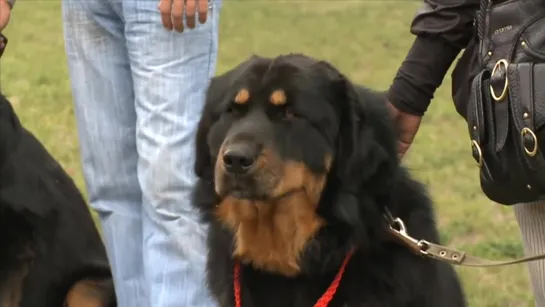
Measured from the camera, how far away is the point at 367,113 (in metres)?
2.71

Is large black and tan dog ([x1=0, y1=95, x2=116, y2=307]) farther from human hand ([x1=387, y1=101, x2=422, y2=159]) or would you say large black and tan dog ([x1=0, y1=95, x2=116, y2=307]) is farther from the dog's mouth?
human hand ([x1=387, y1=101, x2=422, y2=159])

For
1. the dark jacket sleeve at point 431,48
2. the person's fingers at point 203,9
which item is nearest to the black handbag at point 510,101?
the dark jacket sleeve at point 431,48

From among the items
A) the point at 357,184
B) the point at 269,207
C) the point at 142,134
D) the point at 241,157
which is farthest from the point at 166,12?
the point at 357,184

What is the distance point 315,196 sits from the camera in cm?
264

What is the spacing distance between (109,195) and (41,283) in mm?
426

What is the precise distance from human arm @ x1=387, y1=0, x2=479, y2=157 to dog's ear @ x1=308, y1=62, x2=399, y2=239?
3.1 inches

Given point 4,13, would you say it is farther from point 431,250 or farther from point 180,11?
point 431,250

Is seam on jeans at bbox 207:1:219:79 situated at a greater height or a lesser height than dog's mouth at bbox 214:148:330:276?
A: greater

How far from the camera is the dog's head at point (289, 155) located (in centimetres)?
258

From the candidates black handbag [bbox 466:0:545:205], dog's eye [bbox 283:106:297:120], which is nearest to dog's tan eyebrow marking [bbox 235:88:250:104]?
dog's eye [bbox 283:106:297:120]

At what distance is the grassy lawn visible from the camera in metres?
4.86

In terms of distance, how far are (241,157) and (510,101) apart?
787 millimetres

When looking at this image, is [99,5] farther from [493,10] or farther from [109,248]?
[493,10]

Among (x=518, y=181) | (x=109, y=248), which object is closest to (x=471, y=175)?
(x=109, y=248)
